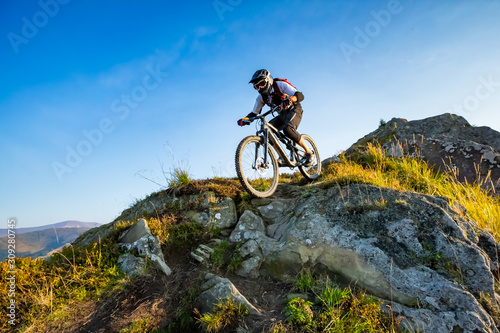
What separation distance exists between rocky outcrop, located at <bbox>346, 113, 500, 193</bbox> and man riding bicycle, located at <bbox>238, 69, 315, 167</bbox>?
4475 millimetres

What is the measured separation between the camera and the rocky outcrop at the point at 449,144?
342 inches

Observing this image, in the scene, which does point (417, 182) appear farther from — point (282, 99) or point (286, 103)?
point (282, 99)

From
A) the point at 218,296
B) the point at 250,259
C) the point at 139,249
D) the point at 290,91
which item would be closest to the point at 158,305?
the point at 218,296


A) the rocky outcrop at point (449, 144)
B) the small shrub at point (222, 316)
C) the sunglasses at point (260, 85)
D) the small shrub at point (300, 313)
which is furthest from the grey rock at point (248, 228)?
the rocky outcrop at point (449, 144)

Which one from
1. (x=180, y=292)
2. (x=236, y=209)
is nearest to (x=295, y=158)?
(x=236, y=209)

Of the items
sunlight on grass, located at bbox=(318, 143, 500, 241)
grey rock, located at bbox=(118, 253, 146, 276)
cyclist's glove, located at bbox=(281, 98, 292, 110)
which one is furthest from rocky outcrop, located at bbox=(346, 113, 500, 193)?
grey rock, located at bbox=(118, 253, 146, 276)

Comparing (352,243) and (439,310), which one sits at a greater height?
(352,243)

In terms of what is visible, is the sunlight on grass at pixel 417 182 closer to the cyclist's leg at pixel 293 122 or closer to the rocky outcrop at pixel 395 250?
the rocky outcrop at pixel 395 250

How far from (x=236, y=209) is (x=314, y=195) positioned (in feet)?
6.54

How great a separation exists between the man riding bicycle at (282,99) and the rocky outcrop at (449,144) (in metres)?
4.48

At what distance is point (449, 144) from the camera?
9.65 m

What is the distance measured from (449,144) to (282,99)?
6683 mm

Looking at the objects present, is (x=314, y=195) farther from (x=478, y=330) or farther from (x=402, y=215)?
(x=478, y=330)

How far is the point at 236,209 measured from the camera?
22.5 feet
